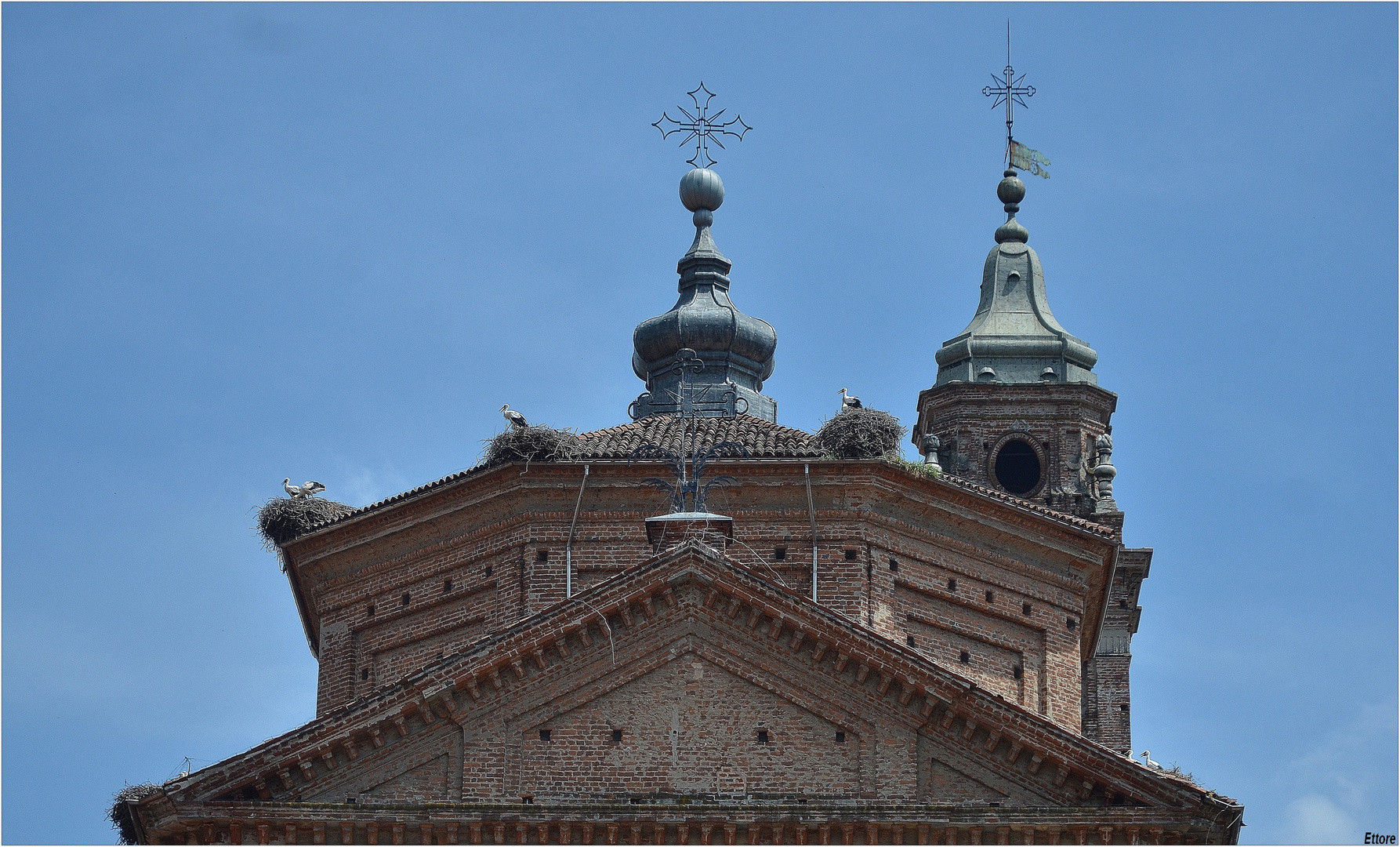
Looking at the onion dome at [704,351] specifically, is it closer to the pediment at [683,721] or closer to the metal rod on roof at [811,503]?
the metal rod on roof at [811,503]

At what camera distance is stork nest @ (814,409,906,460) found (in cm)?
3303

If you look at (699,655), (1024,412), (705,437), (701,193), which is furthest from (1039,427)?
(699,655)

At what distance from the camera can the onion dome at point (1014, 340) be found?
49.7 m

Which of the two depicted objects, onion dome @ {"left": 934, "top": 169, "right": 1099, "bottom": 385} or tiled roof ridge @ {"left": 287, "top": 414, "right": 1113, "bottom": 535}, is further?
onion dome @ {"left": 934, "top": 169, "right": 1099, "bottom": 385}

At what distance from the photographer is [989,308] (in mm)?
50938

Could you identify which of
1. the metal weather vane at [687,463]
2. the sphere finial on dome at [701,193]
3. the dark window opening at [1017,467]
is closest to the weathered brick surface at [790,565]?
the metal weather vane at [687,463]

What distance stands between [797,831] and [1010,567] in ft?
27.8

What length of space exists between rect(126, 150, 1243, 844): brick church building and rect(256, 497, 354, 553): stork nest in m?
0.23

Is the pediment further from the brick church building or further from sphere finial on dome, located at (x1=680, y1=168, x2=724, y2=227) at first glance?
sphere finial on dome, located at (x1=680, y1=168, x2=724, y2=227)

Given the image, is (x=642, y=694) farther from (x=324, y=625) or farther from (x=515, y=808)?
(x=324, y=625)

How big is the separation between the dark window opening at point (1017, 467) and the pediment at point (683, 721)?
71.1 feet

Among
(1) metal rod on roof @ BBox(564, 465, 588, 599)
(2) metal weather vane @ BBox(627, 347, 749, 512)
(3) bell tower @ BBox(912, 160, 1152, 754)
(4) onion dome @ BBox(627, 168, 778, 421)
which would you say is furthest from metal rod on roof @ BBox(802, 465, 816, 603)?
(3) bell tower @ BBox(912, 160, 1152, 754)

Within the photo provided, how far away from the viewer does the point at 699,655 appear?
2761cm

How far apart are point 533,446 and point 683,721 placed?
672 centimetres
